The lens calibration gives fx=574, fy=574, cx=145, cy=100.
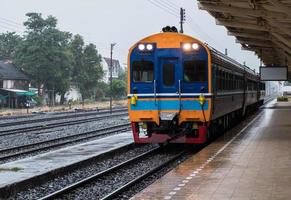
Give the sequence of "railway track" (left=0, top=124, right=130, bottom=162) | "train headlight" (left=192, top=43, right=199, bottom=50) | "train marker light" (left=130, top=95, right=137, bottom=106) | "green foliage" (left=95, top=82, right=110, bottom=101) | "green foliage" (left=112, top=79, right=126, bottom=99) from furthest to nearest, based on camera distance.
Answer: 1. "green foliage" (left=112, top=79, right=126, bottom=99)
2. "green foliage" (left=95, top=82, right=110, bottom=101)
3. "railway track" (left=0, top=124, right=130, bottom=162)
4. "train marker light" (left=130, top=95, right=137, bottom=106)
5. "train headlight" (left=192, top=43, right=199, bottom=50)

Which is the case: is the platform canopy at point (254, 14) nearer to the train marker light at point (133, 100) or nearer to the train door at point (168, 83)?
the train door at point (168, 83)

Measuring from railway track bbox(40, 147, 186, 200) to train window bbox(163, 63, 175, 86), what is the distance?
2063 mm

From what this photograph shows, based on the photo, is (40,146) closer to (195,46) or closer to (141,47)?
(141,47)

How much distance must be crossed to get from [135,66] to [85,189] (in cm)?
645

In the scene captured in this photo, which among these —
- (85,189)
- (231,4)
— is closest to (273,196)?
(85,189)

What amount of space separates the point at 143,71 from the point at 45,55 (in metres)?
52.9

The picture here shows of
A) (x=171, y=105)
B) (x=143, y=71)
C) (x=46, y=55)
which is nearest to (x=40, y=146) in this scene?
(x=143, y=71)

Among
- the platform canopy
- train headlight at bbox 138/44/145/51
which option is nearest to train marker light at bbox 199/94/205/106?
train headlight at bbox 138/44/145/51

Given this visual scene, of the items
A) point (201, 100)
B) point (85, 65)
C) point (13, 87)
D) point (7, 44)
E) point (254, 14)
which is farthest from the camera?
point (7, 44)

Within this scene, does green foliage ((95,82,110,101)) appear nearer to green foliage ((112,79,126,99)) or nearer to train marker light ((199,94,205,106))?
green foliage ((112,79,126,99))

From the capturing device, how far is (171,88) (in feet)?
53.2

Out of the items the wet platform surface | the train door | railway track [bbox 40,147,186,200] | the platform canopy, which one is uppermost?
the platform canopy

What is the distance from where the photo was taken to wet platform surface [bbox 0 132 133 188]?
Result: 11.3 m

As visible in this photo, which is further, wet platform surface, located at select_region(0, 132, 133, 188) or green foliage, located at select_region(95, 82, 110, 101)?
green foliage, located at select_region(95, 82, 110, 101)
